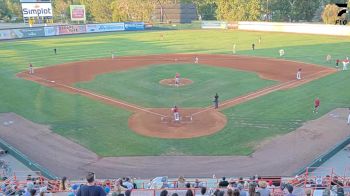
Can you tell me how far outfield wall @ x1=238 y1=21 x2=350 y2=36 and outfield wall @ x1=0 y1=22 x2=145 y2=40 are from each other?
2578cm

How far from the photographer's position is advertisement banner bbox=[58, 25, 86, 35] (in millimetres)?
82562

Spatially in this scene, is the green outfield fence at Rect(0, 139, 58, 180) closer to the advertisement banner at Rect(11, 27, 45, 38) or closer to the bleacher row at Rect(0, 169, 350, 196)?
the bleacher row at Rect(0, 169, 350, 196)

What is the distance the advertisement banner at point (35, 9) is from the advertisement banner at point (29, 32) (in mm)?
4049

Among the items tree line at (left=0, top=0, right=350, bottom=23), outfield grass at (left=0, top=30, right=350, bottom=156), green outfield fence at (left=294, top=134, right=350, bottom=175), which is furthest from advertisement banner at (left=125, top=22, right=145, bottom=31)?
green outfield fence at (left=294, top=134, right=350, bottom=175)

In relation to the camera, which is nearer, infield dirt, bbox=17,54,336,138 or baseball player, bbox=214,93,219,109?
infield dirt, bbox=17,54,336,138

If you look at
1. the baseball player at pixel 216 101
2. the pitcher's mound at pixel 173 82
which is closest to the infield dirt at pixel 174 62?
the baseball player at pixel 216 101

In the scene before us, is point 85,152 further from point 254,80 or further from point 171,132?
point 254,80

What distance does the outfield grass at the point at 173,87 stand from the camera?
101 feet

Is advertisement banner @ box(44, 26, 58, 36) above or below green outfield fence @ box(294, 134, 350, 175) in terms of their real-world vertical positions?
above

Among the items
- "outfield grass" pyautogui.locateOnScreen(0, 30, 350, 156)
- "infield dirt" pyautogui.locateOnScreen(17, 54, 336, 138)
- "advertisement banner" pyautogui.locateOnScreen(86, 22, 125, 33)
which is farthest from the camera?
"advertisement banner" pyautogui.locateOnScreen(86, 22, 125, 33)

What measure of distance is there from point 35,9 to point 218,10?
47134mm

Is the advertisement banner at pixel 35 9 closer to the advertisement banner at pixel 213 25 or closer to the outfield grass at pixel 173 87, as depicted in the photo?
the advertisement banner at pixel 213 25

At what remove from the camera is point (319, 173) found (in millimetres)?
17281

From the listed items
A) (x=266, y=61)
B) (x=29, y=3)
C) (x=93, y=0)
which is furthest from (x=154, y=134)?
(x=93, y=0)
